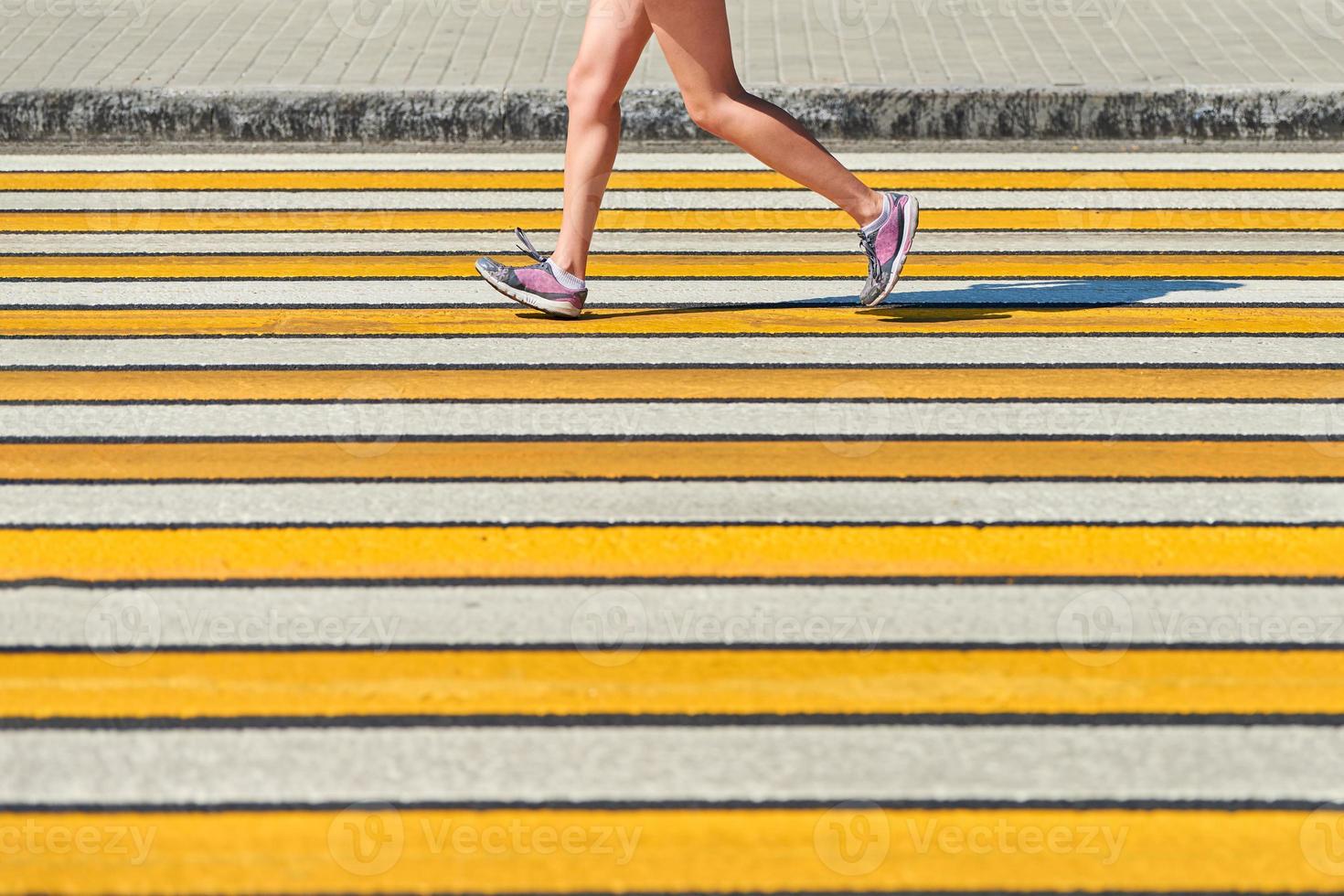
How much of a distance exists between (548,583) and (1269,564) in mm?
1437

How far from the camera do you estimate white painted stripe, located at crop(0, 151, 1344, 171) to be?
26.2 feet

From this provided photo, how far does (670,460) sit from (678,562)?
634 millimetres

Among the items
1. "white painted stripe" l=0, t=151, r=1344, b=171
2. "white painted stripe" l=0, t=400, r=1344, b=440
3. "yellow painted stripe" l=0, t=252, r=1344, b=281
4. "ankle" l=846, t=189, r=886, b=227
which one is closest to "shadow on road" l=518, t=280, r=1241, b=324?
"yellow painted stripe" l=0, t=252, r=1344, b=281

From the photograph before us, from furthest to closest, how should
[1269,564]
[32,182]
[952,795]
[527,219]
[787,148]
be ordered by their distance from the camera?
[32,182]
[527,219]
[787,148]
[1269,564]
[952,795]

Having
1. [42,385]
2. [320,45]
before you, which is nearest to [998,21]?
[320,45]

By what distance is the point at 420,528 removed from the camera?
13.6 ft

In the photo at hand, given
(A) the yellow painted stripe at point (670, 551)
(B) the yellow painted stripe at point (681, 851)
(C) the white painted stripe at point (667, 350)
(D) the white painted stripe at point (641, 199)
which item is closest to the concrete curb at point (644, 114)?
(D) the white painted stripe at point (641, 199)

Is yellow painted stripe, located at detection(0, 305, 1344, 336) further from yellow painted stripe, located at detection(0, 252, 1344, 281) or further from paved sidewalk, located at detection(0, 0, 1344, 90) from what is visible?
paved sidewalk, located at detection(0, 0, 1344, 90)

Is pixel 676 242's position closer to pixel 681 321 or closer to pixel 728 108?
pixel 681 321

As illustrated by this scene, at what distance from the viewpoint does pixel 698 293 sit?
20.4ft

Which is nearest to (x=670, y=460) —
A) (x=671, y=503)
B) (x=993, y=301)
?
(x=671, y=503)

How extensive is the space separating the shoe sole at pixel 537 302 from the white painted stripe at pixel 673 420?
777 mm

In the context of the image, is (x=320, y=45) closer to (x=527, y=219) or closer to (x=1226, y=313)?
(x=527, y=219)

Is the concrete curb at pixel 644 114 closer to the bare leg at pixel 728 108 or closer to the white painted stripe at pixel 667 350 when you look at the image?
the bare leg at pixel 728 108
